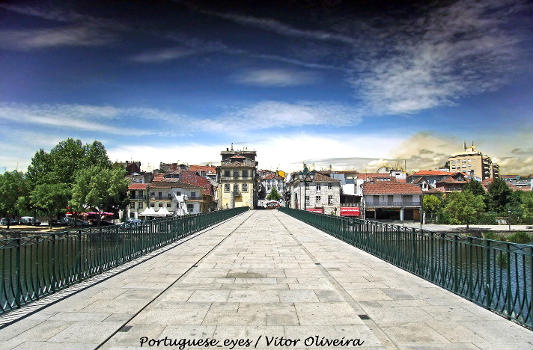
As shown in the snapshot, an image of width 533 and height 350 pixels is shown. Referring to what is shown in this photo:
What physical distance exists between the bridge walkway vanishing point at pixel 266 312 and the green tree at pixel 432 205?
5751 centimetres

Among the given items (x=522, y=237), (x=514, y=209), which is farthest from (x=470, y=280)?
(x=514, y=209)

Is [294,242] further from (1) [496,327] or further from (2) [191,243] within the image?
(1) [496,327]

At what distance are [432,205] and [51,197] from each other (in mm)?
53890

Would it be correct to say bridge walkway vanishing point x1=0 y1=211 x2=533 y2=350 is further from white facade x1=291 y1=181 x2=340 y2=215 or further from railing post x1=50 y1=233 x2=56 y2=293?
white facade x1=291 y1=181 x2=340 y2=215

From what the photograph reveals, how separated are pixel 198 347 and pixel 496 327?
13.3 feet

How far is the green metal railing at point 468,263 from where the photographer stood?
5602mm

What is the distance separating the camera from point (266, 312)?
239 inches

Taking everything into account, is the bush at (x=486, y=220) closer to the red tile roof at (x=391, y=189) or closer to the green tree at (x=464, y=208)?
the green tree at (x=464, y=208)

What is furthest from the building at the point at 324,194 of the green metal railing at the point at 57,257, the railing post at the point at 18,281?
the railing post at the point at 18,281

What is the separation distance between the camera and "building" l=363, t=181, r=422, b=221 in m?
59.3

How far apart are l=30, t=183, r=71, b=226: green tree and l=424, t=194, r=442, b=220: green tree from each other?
51.7 meters

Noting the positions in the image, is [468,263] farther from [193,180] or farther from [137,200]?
[193,180]

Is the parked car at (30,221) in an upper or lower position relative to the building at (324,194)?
lower

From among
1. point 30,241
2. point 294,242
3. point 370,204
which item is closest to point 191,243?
point 294,242
